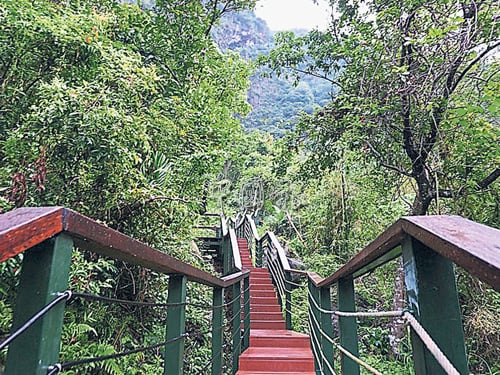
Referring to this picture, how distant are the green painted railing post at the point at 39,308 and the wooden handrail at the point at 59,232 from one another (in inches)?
1.4

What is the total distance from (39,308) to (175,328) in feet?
2.79

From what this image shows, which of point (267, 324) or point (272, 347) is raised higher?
point (267, 324)

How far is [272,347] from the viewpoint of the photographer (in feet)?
12.9

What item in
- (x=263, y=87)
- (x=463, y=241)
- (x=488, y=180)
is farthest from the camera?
(x=263, y=87)

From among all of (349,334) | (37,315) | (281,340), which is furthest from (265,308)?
(37,315)

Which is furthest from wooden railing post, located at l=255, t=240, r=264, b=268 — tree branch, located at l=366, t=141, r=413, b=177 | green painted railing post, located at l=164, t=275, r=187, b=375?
green painted railing post, located at l=164, t=275, r=187, b=375

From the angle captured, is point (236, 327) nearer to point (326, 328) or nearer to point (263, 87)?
point (326, 328)

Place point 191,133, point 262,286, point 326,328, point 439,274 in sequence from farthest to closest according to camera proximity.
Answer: point 262,286
point 191,133
point 326,328
point 439,274

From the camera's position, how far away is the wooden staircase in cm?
338

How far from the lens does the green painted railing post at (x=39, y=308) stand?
1.85 ft

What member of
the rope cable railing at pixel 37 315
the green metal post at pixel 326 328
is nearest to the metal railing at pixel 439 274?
the rope cable railing at pixel 37 315

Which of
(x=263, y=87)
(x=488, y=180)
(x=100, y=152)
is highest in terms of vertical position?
(x=263, y=87)

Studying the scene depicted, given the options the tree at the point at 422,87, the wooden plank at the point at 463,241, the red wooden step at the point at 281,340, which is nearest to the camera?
the wooden plank at the point at 463,241

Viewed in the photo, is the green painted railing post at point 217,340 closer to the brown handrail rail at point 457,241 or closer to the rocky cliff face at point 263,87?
the brown handrail rail at point 457,241
